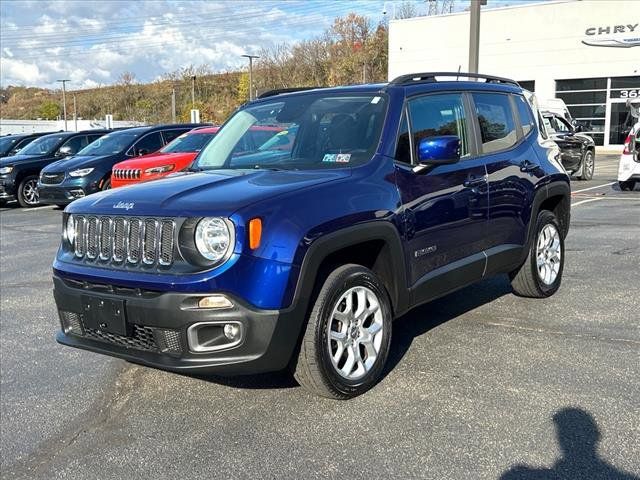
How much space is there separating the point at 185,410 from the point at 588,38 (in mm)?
36312

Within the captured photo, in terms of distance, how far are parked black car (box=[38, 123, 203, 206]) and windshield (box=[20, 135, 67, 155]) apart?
266cm

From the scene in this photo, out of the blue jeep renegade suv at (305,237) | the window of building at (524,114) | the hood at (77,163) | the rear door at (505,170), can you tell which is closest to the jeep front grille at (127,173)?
the hood at (77,163)

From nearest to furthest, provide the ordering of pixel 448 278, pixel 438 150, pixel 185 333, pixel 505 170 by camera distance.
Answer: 1. pixel 185 333
2. pixel 438 150
3. pixel 448 278
4. pixel 505 170

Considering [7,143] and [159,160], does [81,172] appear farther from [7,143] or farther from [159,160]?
[7,143]

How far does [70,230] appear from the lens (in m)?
3.94

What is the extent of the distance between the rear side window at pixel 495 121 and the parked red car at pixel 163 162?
676cm

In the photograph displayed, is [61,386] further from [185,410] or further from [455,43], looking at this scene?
[455,43]

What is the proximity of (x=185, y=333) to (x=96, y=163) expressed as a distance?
10909 mm

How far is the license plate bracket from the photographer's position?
3.45 m

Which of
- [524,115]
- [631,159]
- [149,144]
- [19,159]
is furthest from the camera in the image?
[19,159]

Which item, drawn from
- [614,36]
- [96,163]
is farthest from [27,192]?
[614,36]

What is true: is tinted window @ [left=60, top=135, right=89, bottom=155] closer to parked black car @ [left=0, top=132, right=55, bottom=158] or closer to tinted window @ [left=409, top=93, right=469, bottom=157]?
parked black car @ [left=0, top=132, right=55, bottom=158]

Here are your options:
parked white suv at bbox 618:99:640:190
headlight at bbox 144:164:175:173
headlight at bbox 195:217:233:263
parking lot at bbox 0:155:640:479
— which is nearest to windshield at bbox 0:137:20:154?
headlight at bbox 144:164:175:173

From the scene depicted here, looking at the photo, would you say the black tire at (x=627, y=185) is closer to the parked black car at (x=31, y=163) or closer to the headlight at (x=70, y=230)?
the parked black car at (x=31, y=163)
